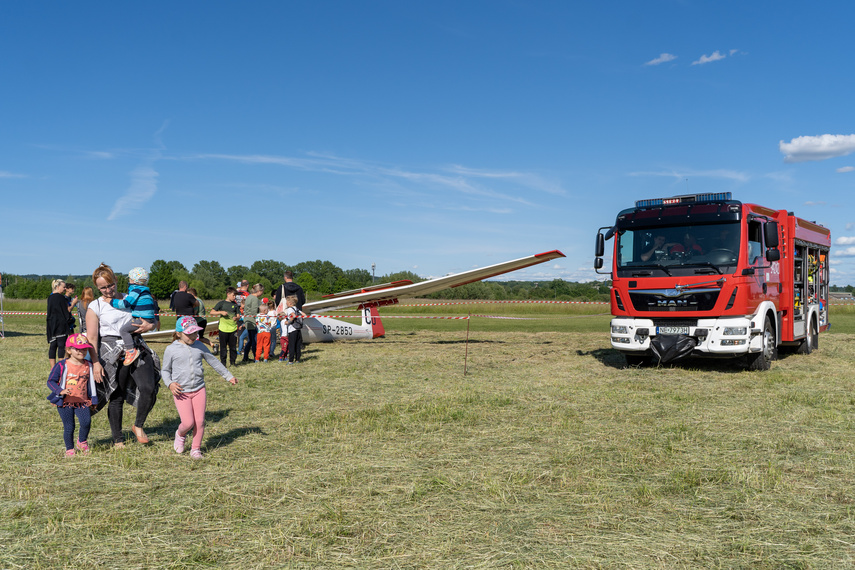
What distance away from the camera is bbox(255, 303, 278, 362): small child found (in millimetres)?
12562

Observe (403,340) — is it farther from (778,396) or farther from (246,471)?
(246,471)

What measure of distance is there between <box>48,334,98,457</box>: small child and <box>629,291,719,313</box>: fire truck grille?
8.75 m

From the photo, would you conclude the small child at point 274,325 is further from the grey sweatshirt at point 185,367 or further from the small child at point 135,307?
the grey sweatshirt at point 185,367

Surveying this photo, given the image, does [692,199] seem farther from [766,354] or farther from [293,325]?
[293,325]

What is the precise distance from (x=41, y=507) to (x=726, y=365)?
11471 mm

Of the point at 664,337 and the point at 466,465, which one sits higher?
the point at 664,337

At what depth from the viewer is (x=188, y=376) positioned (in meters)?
5.37

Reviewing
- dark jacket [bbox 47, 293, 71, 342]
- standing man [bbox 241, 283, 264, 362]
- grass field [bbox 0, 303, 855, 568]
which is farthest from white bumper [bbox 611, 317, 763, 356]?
dark jacket [bbox 47, 293, 71, 342]

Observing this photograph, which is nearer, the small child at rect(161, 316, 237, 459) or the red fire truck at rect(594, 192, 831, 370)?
the small child at rect(161, 316, 237, 459)

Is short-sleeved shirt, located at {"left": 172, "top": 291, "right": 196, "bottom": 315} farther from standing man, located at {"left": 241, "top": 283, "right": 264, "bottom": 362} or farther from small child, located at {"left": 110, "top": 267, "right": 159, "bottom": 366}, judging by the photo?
small child, located at {"left": 110, "top": 267, "right": 159, "bottom": 366}

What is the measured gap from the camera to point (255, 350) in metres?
13.0

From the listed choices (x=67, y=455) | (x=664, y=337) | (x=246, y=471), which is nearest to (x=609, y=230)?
(x=664, y=337)

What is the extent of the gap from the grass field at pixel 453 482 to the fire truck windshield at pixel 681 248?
2.23 metres

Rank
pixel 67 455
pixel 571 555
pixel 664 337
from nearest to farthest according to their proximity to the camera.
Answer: pixel 571 555
pixel 67 455
pixel 664 337
